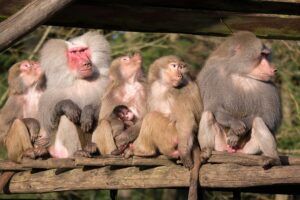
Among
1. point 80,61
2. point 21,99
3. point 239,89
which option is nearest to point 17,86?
point 21,99

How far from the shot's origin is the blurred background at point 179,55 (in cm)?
1114

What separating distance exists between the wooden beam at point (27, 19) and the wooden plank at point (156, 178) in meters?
1.70

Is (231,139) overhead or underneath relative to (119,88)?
underneath

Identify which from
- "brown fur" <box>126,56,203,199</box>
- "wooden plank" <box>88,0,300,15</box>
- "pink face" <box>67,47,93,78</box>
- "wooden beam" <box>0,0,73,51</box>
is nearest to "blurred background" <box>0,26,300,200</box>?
"pink face" <box>67,47,93,78</box>

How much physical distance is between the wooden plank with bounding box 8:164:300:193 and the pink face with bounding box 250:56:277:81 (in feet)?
3.20

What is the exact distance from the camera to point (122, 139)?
24.3 feet

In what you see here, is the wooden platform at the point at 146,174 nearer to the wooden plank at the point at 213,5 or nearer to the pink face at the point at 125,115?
the pink face at the point at 125,115

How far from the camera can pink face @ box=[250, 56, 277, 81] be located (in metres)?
7.11

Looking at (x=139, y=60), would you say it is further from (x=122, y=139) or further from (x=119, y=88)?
(x=122, y=139)

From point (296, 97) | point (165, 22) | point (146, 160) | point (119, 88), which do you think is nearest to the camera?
point (146, 160)

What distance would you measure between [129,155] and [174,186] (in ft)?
1.55

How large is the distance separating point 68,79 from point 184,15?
158cm

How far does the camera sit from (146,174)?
6.87 m

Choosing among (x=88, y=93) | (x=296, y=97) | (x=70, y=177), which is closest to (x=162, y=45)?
(x=296, y=97)
